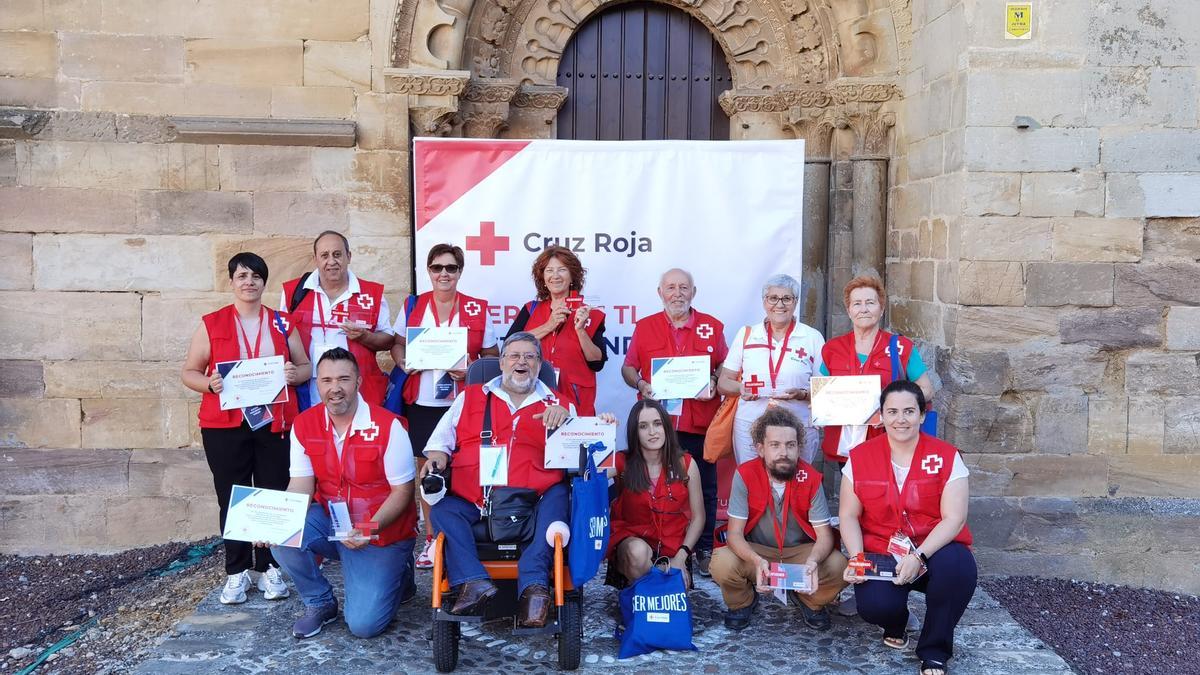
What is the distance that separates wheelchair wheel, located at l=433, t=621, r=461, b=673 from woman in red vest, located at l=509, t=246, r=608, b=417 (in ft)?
4.33

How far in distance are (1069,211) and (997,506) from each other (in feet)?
5.48

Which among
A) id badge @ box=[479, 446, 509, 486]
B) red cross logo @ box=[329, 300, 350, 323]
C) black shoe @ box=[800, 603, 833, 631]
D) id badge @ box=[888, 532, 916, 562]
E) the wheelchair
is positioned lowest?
black shoe @ box=[800, 603, 833, 631]

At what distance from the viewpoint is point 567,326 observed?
4.75 m

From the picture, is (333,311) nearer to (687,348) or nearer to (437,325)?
(437,325)

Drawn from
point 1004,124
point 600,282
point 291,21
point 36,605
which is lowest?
point 36,605

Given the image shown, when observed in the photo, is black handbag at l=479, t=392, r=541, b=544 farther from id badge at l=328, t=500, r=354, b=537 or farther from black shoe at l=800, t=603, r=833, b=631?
black shoe at l=800, t=603, r=833, b=631

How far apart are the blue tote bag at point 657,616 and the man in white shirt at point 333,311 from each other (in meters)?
1.65

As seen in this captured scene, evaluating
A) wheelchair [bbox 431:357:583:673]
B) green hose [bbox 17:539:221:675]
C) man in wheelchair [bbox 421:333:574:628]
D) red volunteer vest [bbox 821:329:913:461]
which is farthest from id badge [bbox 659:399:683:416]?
green hose [bbox 17:539:221:675]

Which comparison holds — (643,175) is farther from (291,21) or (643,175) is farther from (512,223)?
(291,21)

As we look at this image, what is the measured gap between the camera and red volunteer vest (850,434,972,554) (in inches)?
152

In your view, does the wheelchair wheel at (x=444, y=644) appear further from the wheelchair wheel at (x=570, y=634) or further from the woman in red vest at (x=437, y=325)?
the woman in red vest at (x=437, y=325)

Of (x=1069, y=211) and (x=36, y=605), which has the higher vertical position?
(x=1069, y=211)

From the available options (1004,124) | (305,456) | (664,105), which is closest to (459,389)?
(305,456)

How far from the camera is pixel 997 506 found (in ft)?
17.5
